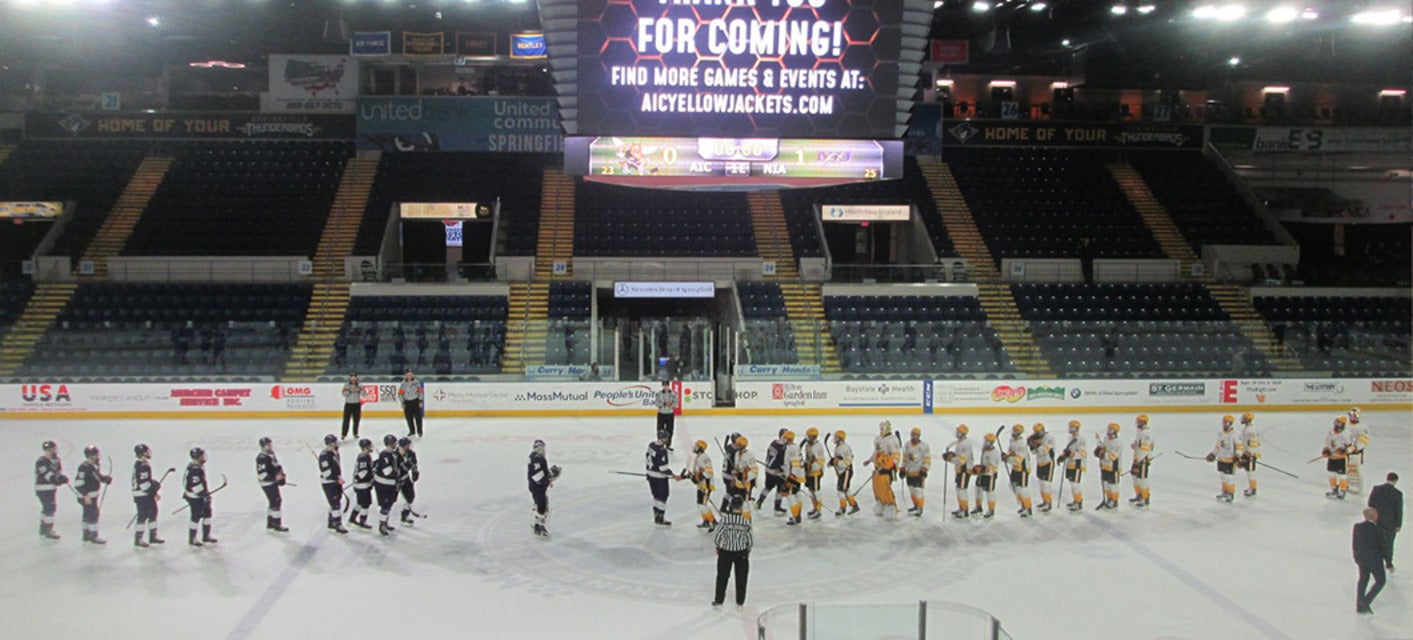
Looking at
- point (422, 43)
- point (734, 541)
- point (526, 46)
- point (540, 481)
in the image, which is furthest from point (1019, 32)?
point (734, 541)

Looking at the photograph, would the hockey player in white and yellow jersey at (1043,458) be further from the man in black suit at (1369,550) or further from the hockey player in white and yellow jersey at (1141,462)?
the man in black suit at (1369,550)

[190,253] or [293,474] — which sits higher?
[190,253]

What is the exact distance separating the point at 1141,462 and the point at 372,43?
82.1 ft

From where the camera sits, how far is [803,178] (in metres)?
14.9

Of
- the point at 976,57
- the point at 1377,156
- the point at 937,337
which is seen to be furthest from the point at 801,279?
the point at 1377,156

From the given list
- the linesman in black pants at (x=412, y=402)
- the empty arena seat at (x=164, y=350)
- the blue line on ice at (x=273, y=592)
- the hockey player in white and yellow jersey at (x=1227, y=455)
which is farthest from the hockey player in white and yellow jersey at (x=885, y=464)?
the empty arena seat at (x=164, y=350)

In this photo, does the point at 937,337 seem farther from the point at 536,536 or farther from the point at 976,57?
the point at 536,536

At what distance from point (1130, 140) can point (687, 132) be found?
89.2ft

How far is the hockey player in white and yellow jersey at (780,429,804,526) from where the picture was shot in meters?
14.3

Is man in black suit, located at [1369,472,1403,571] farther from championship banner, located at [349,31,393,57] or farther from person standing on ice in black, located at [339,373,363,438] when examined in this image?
championship banner, located at [349,31,393,57]

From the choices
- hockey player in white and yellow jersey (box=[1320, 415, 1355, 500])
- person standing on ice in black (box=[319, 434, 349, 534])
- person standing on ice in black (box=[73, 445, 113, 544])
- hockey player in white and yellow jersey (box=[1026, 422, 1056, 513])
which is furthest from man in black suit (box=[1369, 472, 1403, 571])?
person standing on ice in black (box=[73, 445, 113, 544])

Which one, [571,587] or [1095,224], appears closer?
[571,587]

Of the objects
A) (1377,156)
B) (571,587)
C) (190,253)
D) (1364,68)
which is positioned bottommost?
(571,587)

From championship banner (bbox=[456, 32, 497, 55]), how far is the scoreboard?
58.0ft
